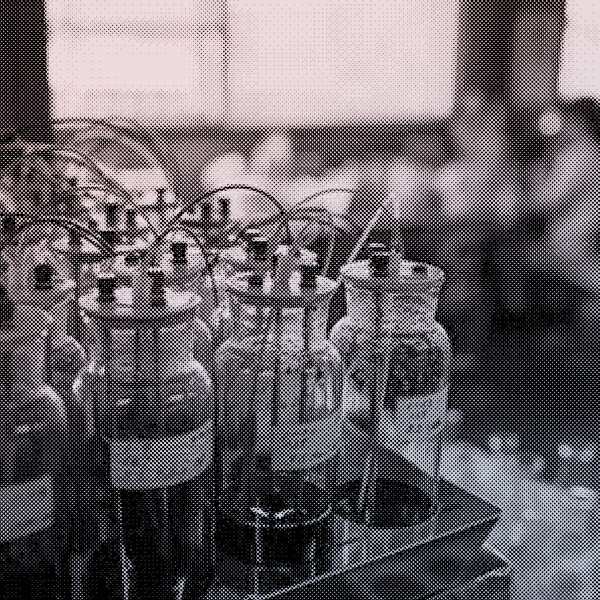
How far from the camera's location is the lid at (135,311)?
2.90 feet

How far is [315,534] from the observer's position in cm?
102

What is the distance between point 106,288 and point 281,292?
0.20 metres

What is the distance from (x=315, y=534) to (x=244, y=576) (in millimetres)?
113

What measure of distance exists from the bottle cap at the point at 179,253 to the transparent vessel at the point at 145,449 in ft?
0.51

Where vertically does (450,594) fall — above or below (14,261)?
below

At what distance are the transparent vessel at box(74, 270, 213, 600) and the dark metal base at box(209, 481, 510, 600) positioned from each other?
65 millimetres

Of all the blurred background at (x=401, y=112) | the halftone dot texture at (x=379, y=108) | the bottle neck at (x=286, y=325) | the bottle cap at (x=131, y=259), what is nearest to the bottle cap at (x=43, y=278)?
the bottle cap at (x=131, y=259)

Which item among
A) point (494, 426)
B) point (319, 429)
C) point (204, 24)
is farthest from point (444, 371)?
point (204, 24)

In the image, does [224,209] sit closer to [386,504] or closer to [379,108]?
[386,504]

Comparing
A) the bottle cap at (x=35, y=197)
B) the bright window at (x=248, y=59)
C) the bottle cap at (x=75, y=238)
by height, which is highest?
the bright window at (x=248, y=59)

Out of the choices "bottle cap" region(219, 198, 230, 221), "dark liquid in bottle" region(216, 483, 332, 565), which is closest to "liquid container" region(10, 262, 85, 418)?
"dark liquid in bottle" region(216, 483, 332, 565)

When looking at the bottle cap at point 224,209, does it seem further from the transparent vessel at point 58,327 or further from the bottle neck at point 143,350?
the bottle neck at point 143,350

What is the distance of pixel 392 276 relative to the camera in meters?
1.04

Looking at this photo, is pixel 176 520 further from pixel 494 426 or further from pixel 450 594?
pixel 494 426
